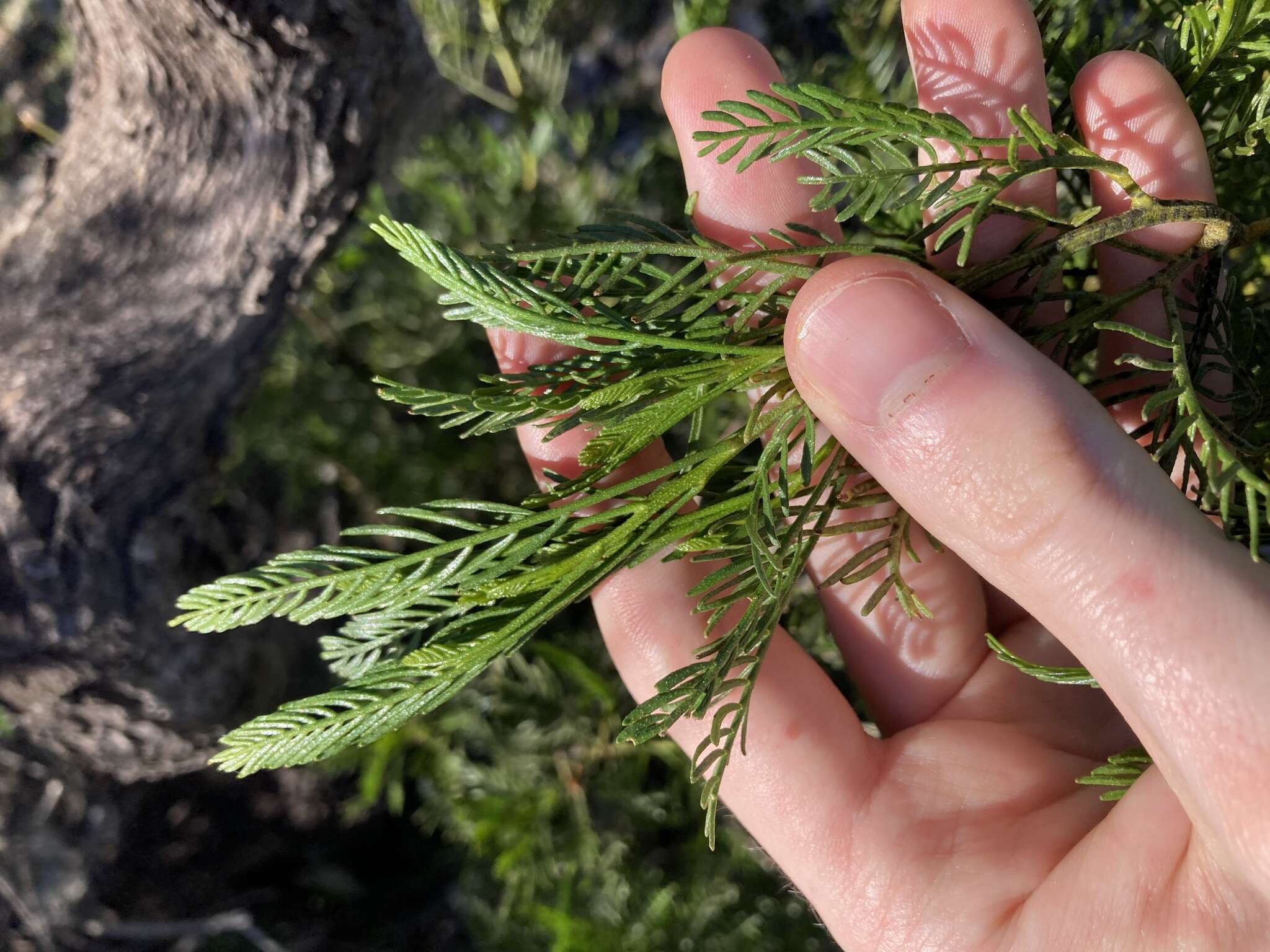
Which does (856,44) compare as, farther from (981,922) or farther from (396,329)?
(981,922)

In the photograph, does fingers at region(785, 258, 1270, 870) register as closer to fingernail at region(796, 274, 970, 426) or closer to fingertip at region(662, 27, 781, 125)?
fingernail at region(796, 274, 970, 426)

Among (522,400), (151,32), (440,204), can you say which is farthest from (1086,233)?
(440,204)

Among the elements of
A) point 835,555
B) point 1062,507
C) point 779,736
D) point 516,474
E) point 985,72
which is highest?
point 985,72

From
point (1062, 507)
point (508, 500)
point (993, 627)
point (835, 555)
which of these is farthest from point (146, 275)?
point (993, 627)

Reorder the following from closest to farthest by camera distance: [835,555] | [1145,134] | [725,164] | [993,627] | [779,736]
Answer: [1145,134] → [725,164] → [779,736] → [835,555] → [993,627]

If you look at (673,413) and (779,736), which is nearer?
(673,413)

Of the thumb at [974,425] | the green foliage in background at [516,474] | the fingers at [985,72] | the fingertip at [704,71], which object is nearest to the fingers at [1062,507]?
the thumb at [974,425]

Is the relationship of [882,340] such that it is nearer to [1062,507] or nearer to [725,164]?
[1062,507]

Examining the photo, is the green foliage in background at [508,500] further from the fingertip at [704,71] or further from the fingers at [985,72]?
the fingers at [985,72]

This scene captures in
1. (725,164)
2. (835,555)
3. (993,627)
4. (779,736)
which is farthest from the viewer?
(993,627)
